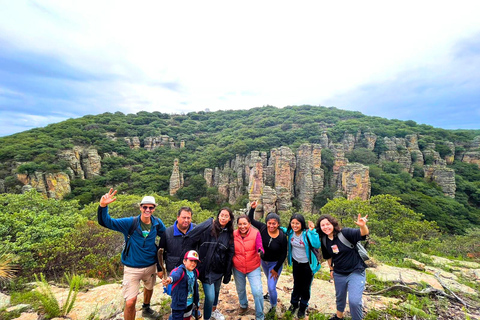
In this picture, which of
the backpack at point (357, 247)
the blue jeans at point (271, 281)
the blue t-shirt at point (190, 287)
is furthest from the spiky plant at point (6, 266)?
the backpack at point (357, 247)

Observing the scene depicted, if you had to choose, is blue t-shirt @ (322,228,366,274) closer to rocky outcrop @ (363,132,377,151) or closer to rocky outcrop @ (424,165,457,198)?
rocky outcrop @ (424,165,457,198)

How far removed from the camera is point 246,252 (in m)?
3.64

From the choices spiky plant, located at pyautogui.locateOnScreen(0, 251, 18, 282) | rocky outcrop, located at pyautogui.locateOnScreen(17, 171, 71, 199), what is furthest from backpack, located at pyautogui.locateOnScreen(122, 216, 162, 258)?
rocky outcrop, located at pyautogui.locateOnScreen(17, 171, 71, 199)

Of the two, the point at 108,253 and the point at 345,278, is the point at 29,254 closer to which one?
the point at 108,253

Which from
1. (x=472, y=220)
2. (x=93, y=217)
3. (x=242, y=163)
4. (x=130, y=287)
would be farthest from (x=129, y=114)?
(x=472, y=220)

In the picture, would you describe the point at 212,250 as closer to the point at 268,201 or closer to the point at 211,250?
the point at 211,250

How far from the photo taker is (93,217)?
13555 millimetres

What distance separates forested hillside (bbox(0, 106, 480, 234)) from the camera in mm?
27672

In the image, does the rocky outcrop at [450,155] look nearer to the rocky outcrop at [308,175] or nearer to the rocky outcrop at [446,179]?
the rocky outcrop at [446,179]

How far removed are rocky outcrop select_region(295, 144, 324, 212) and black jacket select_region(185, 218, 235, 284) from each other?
2628 centimetres

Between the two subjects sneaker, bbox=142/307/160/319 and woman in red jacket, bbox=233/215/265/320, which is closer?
woman in red jacket, bbox=233/215/265/320

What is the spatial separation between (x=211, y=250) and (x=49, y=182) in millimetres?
36654

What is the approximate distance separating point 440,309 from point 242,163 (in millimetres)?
33718

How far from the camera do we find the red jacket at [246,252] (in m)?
3.64
